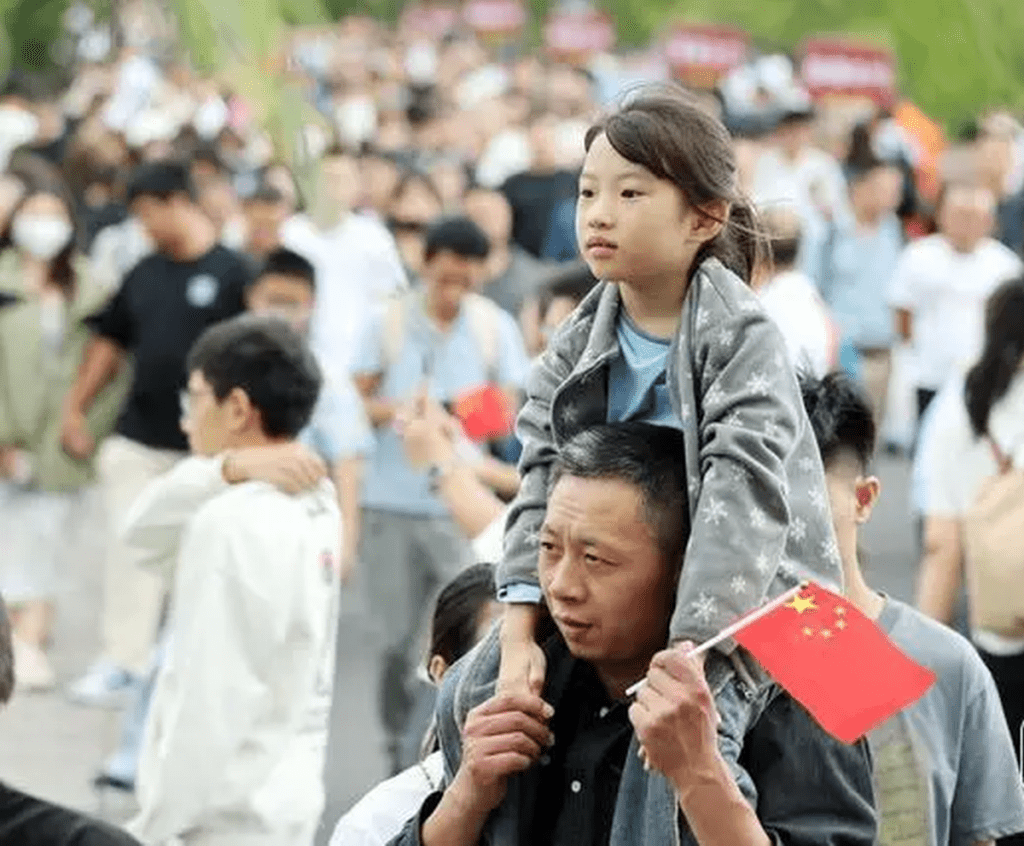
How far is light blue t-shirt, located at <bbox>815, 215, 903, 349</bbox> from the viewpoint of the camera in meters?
16.5

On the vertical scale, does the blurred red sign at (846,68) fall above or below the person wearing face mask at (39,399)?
above

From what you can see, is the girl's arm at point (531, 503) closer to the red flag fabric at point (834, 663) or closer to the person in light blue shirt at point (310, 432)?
the red flag fabric at point (834, 663)

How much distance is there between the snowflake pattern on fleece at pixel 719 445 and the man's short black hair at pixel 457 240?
641 centimetres

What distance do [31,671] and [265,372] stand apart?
5214mm

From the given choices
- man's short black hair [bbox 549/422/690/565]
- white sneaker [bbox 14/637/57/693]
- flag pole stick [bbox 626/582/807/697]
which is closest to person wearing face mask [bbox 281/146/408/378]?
white sneaker [bbox 14/637/57/693]

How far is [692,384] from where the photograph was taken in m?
3.68

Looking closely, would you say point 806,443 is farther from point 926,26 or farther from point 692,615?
point 926,26

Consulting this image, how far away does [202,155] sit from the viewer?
618 inches

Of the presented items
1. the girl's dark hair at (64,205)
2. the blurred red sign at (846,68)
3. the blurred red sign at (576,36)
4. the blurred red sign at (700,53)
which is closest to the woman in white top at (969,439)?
the girl's dark hair at (64,205)

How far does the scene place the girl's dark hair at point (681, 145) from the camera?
12.2 feet

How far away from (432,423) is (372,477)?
2950 mm

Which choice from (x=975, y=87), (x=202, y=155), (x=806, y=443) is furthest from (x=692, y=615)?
(x=975, y=87)

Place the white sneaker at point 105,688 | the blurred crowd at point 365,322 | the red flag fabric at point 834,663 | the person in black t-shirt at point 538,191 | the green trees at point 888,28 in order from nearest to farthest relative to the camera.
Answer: the red flag fabric at point 834,663 → the blurred crowd at point 365,322 → the white sneaker at point 105,688 → the green trees at point 888,28 → the person in black t-shirt at point 538,191

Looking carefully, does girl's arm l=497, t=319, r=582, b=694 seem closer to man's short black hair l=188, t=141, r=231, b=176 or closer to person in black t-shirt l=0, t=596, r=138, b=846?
person in black t-shirt l=0, t=596, r=138, b=846
